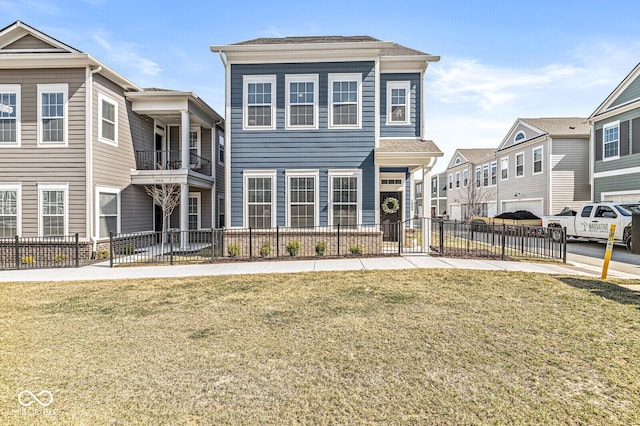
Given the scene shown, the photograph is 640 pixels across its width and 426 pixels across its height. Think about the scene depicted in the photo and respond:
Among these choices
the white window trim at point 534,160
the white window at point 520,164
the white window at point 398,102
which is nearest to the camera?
the white window at point 398,102

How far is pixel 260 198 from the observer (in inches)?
506

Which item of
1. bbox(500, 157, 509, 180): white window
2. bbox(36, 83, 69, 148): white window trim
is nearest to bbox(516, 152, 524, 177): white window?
bbox(500, 157, 509, 180): white window

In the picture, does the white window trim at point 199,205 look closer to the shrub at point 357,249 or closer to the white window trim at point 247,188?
the white window trim at point 247,188

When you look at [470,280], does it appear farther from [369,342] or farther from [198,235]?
[198,235]

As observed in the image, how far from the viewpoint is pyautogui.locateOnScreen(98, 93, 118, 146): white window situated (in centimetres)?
1291

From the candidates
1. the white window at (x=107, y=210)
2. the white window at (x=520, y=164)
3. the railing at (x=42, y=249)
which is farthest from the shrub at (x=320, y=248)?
the white window at (x=520, y=164)

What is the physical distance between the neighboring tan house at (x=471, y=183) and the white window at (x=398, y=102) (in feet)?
65.8

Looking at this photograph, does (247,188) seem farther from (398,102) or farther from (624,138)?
(624,138)

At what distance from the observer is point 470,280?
803cm

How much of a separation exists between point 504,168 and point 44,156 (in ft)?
98.8

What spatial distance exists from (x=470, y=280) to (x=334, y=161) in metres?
6.63

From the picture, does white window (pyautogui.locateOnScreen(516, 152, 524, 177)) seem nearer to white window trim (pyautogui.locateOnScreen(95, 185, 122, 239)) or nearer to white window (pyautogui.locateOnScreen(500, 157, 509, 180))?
white window (pyautogui.locateOnScreen(500, 157, 509, 180))

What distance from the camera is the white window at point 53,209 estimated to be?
487 inches

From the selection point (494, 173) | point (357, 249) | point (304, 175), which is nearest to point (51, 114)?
point (304, 175)
